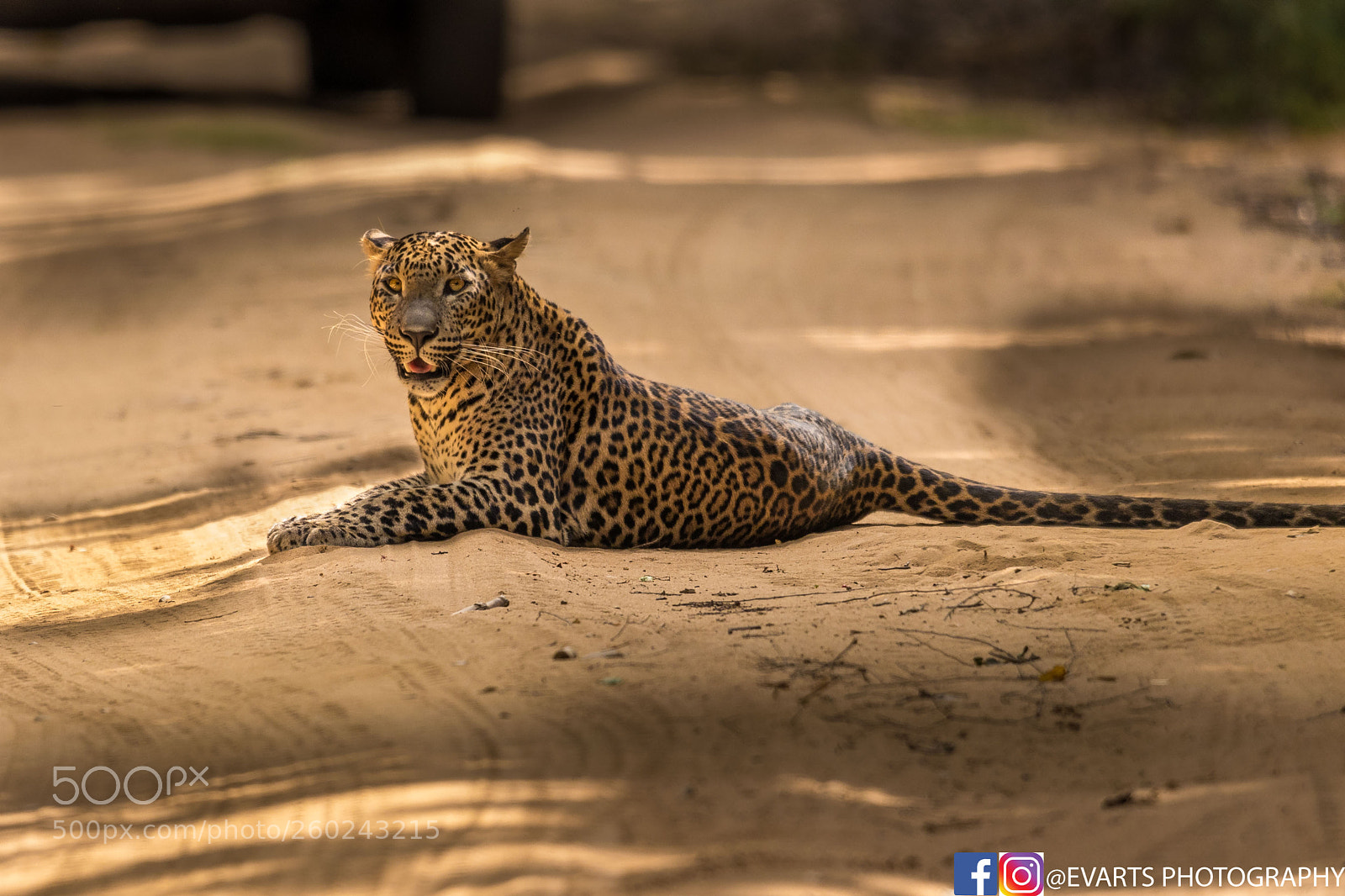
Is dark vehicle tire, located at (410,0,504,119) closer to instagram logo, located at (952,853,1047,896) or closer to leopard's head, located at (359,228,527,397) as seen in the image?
leopard's head, located at (359,228,527,397)

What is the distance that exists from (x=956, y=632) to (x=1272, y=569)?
1403 millimetres

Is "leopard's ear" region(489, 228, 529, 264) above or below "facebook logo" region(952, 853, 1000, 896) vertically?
above

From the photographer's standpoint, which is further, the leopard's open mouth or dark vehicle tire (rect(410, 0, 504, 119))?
dark vehicle tire (rect(410, 0, 504, 119))

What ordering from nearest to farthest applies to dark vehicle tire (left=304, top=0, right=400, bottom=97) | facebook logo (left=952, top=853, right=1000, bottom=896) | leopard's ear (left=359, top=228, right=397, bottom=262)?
facebook logo (left=952, top=853, right=1000, bottom=896) → leopard's ear (left=359, top=228, right=397, bottom=262) → dark vehicle tire (left=304, top=0, right=400, bottom=97)

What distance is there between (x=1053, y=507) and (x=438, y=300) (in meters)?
3.05

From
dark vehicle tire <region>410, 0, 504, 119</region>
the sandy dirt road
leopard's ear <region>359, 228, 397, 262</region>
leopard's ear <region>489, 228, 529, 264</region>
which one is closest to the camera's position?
the sandy dirt road

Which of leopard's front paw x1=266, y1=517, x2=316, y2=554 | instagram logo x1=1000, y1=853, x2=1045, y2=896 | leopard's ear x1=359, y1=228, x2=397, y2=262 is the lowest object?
leopard's front paw x1=266, y1=517, x2=316, y2=554

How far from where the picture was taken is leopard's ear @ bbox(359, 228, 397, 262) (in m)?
6.54

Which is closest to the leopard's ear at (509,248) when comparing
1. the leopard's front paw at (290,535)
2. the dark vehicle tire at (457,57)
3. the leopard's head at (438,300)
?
the leopard's head at (438,300)

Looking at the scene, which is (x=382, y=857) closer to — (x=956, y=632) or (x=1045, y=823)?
(x=1045, y=823)

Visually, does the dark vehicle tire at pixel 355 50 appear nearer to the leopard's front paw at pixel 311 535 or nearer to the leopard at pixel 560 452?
the leopard at pixel 560 452

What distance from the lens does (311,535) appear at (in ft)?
20.1

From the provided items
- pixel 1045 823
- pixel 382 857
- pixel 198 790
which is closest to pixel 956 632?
pixel 1045 823

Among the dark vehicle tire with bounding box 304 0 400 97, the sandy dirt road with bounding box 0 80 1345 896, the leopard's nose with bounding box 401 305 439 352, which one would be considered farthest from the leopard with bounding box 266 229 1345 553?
the dark vehicle tire with bounding box 304 0 400 97
